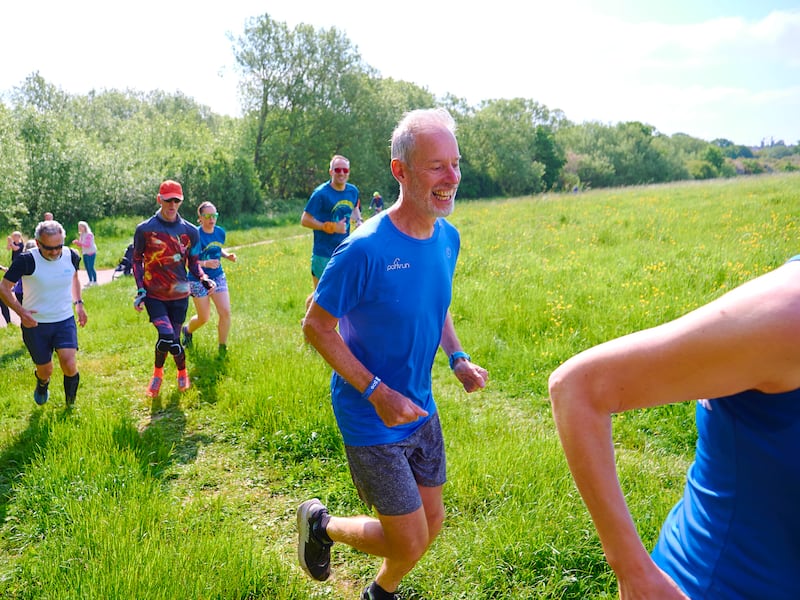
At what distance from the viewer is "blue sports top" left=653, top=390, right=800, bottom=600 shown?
1.12 meters

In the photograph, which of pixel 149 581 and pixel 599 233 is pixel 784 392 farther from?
pixel 599 233

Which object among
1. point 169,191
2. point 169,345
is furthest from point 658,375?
point 169,191

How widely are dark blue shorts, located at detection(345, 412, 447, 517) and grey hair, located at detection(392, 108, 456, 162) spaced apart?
1.39 m

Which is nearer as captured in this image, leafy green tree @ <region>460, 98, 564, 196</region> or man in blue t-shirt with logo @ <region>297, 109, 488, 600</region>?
man in blue t-shirt with logo @ <region>297, 109, 488, 600</region>

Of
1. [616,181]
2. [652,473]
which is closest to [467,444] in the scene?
[652,473]

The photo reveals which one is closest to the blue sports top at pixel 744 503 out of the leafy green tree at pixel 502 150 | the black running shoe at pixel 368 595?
the black running shoe at pixel 368 595

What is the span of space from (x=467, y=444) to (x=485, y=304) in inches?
167

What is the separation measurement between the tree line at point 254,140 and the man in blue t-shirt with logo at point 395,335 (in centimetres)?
2571

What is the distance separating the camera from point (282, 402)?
18.1ft

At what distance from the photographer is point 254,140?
140 ft

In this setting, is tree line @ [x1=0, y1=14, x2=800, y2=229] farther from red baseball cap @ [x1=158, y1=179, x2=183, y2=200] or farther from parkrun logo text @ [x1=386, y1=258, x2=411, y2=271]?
parkrun logo text @ [x1=386, y1=258, x2=411, y2=271]

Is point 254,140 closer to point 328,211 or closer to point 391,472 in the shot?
point 328,211

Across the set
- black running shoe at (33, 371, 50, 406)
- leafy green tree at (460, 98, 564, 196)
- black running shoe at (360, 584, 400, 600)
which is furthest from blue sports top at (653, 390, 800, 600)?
leafy green tree at (460, 98, 564, 196)

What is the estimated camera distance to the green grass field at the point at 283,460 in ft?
10.9
